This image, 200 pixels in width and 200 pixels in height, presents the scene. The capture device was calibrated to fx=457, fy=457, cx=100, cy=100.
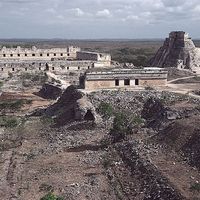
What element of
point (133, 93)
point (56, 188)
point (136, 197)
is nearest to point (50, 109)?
point (133, 93)

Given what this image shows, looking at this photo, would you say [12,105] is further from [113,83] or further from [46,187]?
[46,187]

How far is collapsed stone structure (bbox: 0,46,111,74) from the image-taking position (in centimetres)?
5575

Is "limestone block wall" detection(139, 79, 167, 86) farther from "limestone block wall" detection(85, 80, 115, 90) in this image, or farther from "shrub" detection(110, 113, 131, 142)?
"shrub" detection(110, 113, 131, 142)

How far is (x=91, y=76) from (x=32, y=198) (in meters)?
17.8

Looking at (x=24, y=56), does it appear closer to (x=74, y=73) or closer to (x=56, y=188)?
(x=74, y=73)

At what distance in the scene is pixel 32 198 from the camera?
58.2ft

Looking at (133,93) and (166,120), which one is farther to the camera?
(133,93)

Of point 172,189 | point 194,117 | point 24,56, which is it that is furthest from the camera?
point 24,56

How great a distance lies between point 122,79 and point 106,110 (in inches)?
271

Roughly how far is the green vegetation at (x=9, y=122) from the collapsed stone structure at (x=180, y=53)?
19640mm

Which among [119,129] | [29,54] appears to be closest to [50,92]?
[119,129]

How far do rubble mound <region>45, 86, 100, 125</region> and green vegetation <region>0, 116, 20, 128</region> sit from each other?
2.53m

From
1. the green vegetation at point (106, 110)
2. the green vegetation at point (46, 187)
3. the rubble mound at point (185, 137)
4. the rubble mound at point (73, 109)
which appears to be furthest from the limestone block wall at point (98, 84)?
the green vegetation at point (46, 187)

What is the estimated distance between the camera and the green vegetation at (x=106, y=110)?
28766 millimetres
